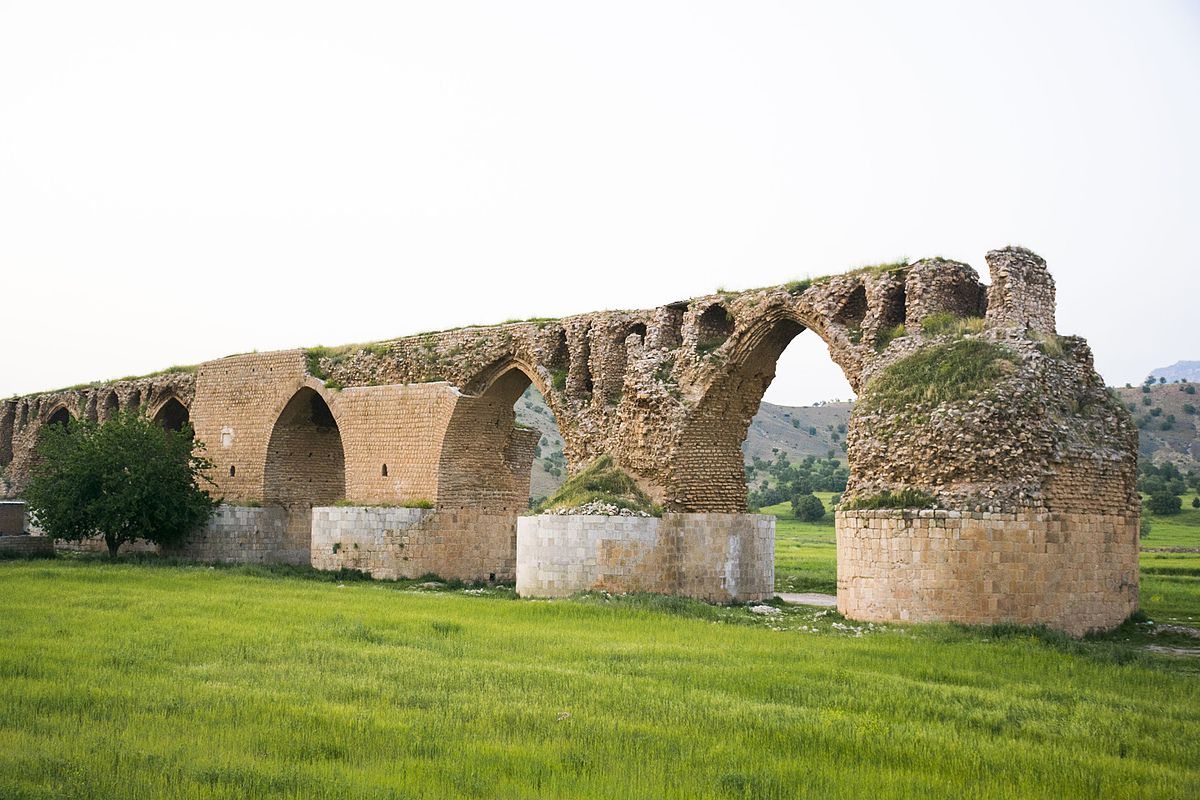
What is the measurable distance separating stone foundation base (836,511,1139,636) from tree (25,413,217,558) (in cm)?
1793

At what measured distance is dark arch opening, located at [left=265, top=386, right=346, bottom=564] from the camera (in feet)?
90.4

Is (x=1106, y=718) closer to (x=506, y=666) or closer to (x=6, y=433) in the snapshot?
(x=506, y=666)

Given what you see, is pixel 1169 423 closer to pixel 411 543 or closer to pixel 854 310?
pixel 854 310

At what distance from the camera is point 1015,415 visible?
14.6m

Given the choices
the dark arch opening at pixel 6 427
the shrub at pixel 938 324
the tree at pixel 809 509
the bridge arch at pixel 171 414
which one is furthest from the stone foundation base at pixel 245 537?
the tree at pixel 809 509

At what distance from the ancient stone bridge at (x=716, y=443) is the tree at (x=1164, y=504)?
29.9 metres

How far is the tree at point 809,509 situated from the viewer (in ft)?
178

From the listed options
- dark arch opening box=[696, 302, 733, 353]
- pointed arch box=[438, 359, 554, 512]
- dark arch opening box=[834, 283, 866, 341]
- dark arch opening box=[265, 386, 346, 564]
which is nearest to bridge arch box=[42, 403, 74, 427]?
dark arch opening box=[265, 386, 346, 564]

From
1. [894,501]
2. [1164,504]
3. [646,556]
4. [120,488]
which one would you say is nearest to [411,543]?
[646,556]

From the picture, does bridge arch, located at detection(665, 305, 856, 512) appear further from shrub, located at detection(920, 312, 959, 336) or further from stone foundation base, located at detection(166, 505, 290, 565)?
stone foundation base, located at detection(166, 505, 290, 565)

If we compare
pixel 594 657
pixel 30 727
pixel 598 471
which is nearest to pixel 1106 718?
pixel 594 657

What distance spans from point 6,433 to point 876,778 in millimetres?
41686

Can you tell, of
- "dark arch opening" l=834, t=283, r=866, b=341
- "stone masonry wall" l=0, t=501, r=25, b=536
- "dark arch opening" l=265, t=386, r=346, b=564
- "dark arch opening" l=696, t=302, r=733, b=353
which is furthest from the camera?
"stone masonry wall" l=0, t=501, r=25, b=536

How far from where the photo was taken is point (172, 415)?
33.4 meters
